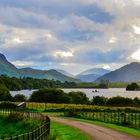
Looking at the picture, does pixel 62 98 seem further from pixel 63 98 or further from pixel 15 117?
pixel 15 117

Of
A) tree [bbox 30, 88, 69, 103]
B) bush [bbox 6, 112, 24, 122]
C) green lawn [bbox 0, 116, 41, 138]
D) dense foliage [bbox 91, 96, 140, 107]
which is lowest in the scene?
green lawn [bbox 0, 116, 41, 138]

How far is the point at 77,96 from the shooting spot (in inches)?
5659

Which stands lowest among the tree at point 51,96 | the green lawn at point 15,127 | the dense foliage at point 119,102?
the green lawn at point 15,127

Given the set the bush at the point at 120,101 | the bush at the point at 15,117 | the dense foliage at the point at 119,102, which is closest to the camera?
the bush at the point at 15,117

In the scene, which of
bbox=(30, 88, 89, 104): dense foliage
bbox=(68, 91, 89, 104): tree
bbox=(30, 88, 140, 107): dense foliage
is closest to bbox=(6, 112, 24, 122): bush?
bbox=(30, 88, 140, 107): dense foliage

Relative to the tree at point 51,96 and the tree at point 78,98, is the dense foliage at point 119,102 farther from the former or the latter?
the tree at point 51,96

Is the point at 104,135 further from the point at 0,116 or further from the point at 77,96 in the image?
the point at 77,96

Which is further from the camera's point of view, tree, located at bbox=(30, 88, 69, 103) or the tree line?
tree, located at bbox=(30, 88, 69, 103)

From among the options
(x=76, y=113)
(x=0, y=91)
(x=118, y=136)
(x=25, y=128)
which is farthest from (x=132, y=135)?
(x=0, y=91)

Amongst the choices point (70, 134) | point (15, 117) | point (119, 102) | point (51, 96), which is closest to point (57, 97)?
point (51, 96)

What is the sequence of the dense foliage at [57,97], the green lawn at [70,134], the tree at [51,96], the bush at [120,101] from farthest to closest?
the tree at [51,96] → the dense foliage at [57,97] → the bush at [120,101] → the green lawn at [70,134]

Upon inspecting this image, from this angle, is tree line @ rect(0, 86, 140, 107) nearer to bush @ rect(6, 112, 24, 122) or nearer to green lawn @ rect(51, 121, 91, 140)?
bush @ rect(6, 112, 24, 122)

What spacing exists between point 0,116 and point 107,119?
68.7 feet

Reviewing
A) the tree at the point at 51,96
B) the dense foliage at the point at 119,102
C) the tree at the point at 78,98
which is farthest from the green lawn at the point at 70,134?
the tree at the point at 51,96
